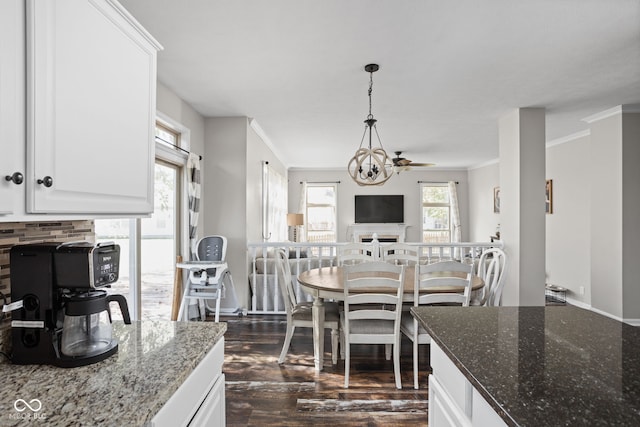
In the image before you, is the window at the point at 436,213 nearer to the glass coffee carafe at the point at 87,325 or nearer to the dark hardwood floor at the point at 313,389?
the dark hardwood floor at the point at 313,389

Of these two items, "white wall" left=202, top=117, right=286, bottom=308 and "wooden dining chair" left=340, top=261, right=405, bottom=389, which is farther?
"white wall" left=202, top=117, right=286, bottom=308

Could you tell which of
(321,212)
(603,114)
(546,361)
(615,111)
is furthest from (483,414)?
(321,212)

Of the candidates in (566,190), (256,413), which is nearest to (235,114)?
(256,413)

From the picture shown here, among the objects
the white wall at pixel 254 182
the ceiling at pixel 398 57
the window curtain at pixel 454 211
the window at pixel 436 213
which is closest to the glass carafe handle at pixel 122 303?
the ceiling at pixel 398 57

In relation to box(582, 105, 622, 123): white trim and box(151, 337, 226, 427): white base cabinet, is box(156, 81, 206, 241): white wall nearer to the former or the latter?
box(151, 337, 226, 427): white base cabinet

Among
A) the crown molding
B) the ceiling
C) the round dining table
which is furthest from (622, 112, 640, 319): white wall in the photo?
the round dining table

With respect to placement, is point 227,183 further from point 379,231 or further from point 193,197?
point 379,231

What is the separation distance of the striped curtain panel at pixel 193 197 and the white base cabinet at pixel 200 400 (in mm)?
2733

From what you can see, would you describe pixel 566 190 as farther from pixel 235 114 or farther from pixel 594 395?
pixel 594 395

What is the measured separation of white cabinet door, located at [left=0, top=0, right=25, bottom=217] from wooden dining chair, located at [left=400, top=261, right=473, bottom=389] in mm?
2260

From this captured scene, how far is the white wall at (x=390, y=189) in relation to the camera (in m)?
9.02

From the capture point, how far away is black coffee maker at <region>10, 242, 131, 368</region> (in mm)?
1072

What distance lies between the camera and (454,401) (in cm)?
109

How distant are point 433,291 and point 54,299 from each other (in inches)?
95.0
